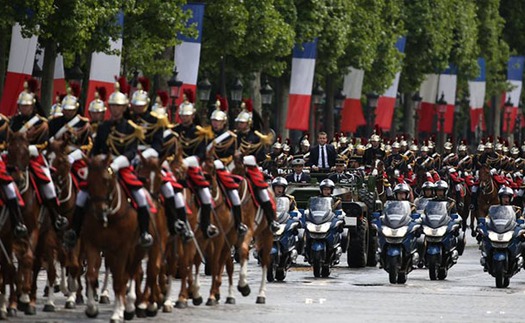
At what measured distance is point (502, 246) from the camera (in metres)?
30.2

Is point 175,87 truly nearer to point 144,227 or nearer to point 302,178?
point 302,178

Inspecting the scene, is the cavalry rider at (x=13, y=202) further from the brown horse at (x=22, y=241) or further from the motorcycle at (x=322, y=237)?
the motorcycle at (x=322, y=237)

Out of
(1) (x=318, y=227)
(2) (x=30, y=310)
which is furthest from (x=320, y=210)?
(2) (x=30, y=310)

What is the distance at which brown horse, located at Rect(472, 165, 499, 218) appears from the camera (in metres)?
45.8

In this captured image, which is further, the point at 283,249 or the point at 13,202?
the point at 283,249

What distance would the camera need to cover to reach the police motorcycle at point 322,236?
102ft

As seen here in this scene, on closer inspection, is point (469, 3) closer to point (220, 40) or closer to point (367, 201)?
point (220, 40)

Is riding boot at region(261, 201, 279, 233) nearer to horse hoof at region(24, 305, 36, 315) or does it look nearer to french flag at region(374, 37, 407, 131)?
horse hoof at region(24, 305, 36, 315)

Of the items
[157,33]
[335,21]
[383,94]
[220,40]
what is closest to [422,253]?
[157,33]

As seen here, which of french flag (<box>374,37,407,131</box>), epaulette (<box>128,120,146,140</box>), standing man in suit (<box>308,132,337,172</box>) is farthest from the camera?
french flag (<box>374,37,407,131</box>)

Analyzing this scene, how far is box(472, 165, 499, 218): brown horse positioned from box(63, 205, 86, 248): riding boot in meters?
24.9

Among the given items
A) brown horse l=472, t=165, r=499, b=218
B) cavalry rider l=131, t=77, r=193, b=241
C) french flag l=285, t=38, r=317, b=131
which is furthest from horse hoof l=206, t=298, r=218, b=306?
french flag l=285, t=38, r=317, b=131

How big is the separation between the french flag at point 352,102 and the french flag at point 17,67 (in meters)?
28.1

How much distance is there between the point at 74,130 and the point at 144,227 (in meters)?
2.64
